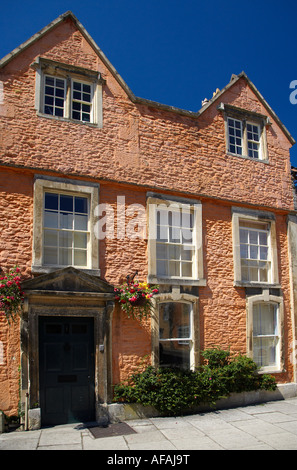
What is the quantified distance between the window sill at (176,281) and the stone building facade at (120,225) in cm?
4

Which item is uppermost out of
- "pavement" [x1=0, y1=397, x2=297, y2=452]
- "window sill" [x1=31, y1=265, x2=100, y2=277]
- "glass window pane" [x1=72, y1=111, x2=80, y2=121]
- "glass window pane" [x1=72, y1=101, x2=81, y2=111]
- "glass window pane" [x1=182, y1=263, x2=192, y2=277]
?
"glass window pane" [x1=72, y1=101, x2=81, y2=111]

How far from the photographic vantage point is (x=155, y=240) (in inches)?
419

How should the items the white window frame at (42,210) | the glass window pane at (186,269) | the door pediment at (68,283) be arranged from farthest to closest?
the glass window pane at (186,269)
the white window frame at (42,210)
the door pediment at (68,283)

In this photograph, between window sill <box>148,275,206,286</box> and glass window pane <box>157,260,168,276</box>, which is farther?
glass window pane <box>157,260,168,276</box>

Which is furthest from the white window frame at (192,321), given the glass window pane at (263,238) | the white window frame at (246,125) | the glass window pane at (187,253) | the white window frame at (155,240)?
the white window frame at (246,125)

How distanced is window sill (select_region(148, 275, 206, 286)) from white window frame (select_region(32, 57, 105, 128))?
3984 millimetres

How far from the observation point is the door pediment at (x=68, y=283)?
8.70 m

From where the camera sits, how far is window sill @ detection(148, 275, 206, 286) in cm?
1035

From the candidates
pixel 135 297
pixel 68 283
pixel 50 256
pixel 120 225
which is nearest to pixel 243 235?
pixel 120 225

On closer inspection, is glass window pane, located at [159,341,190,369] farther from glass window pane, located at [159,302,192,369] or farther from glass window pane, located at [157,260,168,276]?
glass window pane, located at [157,260,168,276]

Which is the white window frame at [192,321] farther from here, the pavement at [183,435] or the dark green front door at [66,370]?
the dark green front door at [66,370]

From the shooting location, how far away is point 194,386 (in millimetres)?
9844

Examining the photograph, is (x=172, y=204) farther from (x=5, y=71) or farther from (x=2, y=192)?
(x=5, y=71)

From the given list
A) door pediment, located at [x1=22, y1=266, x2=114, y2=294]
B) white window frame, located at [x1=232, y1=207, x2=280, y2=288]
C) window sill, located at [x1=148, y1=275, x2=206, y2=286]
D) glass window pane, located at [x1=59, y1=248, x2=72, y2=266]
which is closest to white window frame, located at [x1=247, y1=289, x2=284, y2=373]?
white window frame, located at [x1=232, y1=207, x2=280, y2=288]
